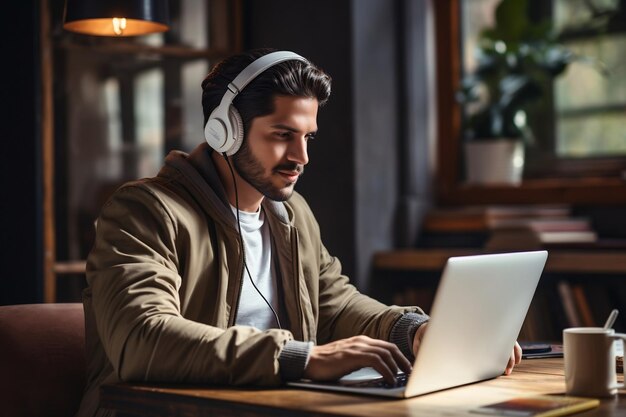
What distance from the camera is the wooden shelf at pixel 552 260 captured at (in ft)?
10.8

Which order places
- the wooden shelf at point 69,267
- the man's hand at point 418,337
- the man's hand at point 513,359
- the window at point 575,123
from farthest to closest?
the window at point 575,123 → the wooden shelf at point 69,267 → the man's hand at point 418,337 → the man's hand at point 513,359

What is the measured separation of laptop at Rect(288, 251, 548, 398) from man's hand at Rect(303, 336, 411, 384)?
0.06 ft

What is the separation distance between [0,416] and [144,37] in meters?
2.02

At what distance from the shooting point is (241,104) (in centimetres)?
204

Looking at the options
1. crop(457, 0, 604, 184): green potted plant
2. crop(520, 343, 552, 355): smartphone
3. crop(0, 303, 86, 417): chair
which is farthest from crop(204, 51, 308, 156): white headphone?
crop(457, 0, 604, 184): green potted plant

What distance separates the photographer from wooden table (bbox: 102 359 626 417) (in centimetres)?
138

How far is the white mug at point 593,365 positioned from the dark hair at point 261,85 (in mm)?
831

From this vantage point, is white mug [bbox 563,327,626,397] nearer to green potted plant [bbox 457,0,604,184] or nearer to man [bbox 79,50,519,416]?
man [bbox 79,50,519,416]

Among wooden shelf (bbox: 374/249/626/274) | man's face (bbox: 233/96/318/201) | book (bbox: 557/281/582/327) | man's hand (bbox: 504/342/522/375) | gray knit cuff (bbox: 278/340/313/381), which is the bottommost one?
book (bbox: 557/281/582/327)

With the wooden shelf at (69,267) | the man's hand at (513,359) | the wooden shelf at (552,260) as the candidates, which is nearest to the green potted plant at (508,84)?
the wooden shelf at (552,260)

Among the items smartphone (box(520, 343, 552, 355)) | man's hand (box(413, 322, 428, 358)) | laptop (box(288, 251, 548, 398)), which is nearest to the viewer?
laptop (box(288, 251, 548, 398))

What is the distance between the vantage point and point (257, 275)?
2.11 metres

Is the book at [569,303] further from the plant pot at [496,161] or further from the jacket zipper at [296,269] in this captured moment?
the jacket zipper at [296,269]

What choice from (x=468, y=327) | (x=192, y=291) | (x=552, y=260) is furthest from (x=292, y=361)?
(x=552, y=260)
